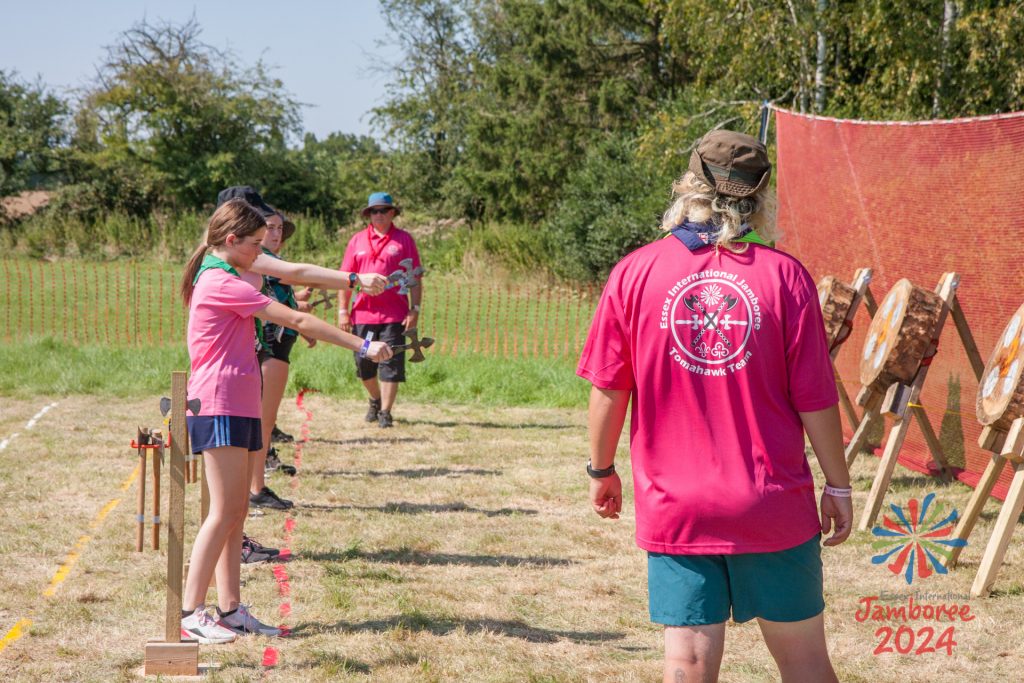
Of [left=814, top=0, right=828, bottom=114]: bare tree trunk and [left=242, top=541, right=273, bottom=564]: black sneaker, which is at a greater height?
[left=814, top=0, right=828, bottom=114]: bare tree trunk

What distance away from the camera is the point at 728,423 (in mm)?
2391

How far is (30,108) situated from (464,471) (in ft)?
97.8

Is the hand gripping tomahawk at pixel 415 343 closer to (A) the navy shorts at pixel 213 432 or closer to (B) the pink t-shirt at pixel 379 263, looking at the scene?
(A) the navy shorts at pixel 213 432

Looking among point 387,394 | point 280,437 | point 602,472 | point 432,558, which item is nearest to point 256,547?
point 432,558

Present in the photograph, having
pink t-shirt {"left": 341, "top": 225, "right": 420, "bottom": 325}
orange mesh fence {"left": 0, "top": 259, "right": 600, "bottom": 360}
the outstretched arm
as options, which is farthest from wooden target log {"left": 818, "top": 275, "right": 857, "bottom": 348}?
orange mesh fence {"left": 0, "top": 259, "right": 600, "bottom": 360}

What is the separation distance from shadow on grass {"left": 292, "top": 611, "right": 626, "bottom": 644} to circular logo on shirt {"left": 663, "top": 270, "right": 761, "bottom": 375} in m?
2.15

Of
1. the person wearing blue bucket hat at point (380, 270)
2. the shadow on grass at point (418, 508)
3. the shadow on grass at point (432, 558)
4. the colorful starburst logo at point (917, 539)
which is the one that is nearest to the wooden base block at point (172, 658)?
the shadow on grass at point (432, 558)

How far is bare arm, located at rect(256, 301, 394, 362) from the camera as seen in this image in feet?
12.8

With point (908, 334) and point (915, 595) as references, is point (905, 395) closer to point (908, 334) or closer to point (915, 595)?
point (908, 334)

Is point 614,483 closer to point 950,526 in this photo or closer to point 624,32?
point 950,526

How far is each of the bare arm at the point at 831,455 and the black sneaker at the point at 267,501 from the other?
4303mm

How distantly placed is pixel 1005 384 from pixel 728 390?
299 centimetres

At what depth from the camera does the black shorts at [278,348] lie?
20.7 ft

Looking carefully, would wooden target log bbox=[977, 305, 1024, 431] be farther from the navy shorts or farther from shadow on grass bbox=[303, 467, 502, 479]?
shadow on grass bbox=[303, 467, 502, 479]
